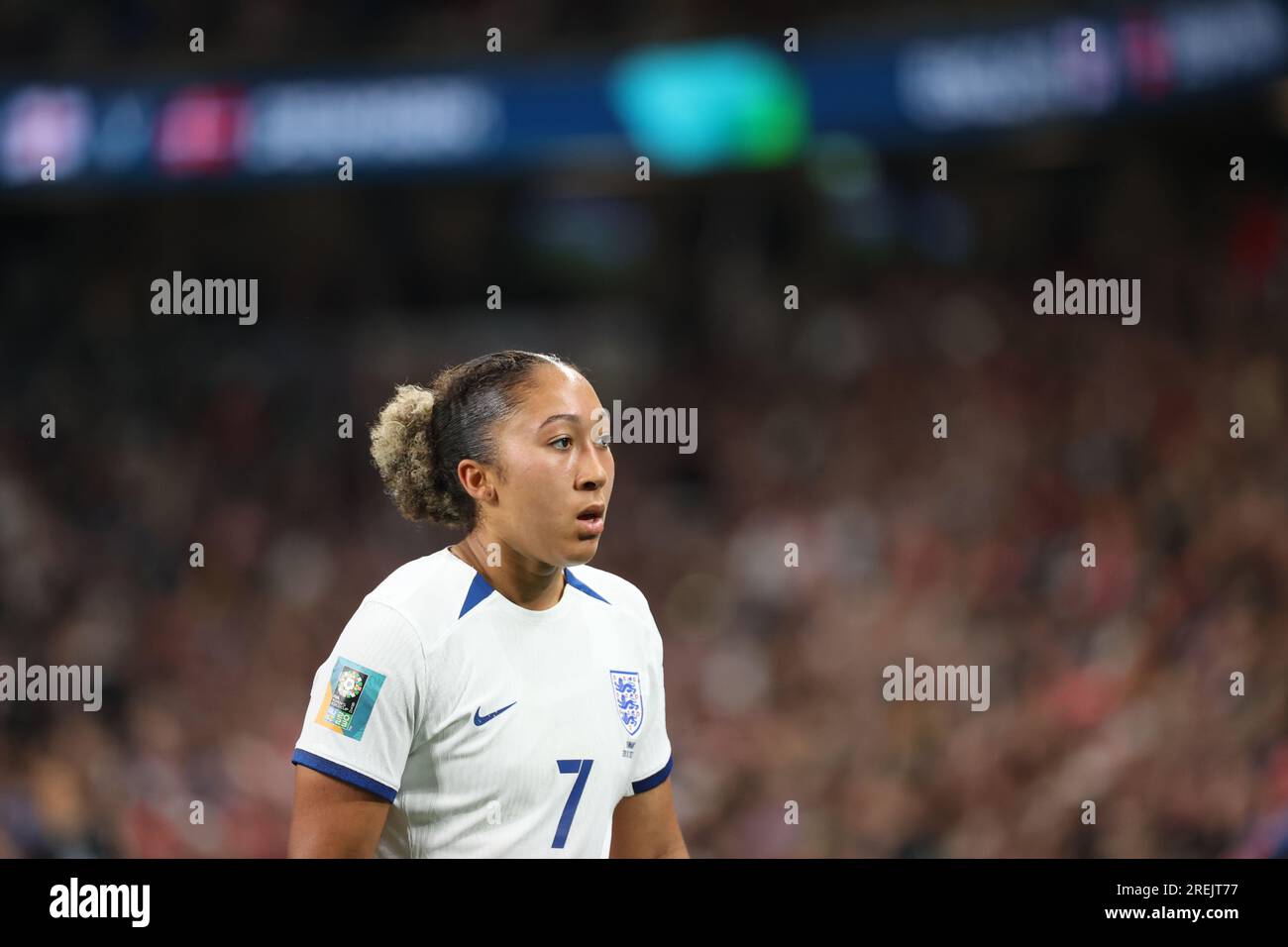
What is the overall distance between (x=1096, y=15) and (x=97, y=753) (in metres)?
7.00

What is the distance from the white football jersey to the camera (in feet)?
8.64

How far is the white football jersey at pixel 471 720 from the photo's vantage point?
2.63 m

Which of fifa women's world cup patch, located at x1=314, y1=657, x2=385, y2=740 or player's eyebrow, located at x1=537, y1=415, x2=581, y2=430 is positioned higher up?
player's eyebrow, located at x1=537, y1=415, x2=581, y2=430

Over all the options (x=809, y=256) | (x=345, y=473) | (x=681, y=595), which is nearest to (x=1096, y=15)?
(x=809, y=256)

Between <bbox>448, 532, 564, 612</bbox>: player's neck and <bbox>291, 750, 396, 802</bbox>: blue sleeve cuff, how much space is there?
43cm

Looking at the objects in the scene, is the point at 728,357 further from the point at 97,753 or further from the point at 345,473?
the point at 97,753

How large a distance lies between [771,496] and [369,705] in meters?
7.04

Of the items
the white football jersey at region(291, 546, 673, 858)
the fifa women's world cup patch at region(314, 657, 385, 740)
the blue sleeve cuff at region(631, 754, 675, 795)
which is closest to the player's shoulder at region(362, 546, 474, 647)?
the white football jersey at region(291, 546, 673, 858)

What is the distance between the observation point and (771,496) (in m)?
9.55

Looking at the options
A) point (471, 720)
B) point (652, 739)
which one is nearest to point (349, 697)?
point (471, 720)

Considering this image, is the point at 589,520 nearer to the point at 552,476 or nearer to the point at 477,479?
the point at 552,476

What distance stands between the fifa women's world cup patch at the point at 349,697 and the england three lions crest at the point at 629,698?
501mm

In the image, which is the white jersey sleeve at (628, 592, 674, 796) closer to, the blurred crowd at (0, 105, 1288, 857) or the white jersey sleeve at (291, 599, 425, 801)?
the white jersey sleeve at (291, 599, 425, 801)

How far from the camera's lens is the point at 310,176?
35.8 ft
